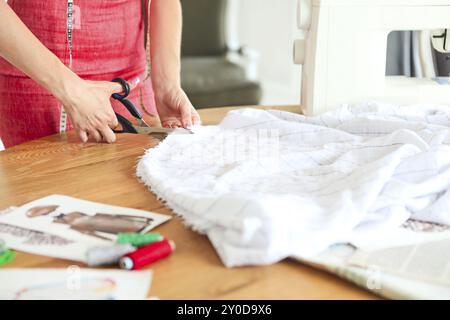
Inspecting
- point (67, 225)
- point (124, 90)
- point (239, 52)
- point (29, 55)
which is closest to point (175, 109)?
point (124, 90)

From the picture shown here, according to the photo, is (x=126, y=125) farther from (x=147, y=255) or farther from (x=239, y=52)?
(x=239, y=52)

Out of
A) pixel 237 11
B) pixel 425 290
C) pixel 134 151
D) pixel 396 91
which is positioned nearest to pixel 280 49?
pixel 237 11

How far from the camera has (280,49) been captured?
165 inches

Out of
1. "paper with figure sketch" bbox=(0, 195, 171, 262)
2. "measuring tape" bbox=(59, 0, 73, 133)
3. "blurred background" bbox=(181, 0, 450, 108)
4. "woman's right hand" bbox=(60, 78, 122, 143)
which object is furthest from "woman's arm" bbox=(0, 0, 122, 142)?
"blurred background" bbox=(181, 0, 450, 108)

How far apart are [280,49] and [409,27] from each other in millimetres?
2779

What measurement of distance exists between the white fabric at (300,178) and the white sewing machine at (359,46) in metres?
0.17

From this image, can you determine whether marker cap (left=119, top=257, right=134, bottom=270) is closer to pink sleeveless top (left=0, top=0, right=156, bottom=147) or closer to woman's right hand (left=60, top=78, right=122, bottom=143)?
woman's right hand (left=60, top=78, right=122, bottom=143)

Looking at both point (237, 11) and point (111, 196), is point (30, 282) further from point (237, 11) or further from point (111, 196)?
point (237, 11)

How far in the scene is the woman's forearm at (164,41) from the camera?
1.55 metres

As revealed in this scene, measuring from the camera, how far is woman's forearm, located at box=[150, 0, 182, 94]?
5.08 ft

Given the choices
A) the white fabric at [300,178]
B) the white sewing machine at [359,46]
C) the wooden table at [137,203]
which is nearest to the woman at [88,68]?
the wooden table at [137,203]

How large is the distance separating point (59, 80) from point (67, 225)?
0.54 m

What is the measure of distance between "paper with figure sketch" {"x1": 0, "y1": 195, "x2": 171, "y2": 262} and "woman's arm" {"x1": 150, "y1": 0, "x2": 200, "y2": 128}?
0.60m

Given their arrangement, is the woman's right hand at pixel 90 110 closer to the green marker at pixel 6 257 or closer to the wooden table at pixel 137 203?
the wooden table at pixel 137 203
